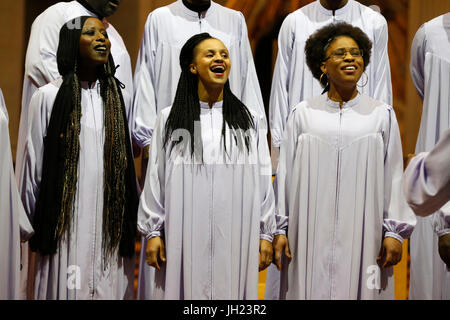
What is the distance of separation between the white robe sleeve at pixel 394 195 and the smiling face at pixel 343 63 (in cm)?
26

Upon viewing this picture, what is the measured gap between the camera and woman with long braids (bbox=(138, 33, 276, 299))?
3736mm

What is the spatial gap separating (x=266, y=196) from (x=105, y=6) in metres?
1.73

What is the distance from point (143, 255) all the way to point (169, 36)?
1282 mm

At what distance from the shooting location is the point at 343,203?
382 cm

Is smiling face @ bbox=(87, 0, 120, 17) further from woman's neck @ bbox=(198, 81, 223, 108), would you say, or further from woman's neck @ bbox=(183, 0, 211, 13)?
woman's neck @ bbox=(198, 81, 223, 108)

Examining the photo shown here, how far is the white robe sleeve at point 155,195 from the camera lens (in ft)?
12.3

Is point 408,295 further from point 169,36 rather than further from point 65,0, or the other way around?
point 65,0

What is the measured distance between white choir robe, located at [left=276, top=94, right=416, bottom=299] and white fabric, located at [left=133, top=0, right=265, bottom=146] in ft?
2.26

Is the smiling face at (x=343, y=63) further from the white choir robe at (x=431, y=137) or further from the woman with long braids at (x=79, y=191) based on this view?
the woman with long braids at (x=79, y=191)

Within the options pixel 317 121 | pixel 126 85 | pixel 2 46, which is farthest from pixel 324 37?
pixel 2 46

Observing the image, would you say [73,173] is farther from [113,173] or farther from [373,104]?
[373,104]

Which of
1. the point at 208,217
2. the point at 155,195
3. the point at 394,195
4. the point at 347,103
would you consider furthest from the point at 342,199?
the point at 155,195

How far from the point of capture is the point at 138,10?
4.93 metres

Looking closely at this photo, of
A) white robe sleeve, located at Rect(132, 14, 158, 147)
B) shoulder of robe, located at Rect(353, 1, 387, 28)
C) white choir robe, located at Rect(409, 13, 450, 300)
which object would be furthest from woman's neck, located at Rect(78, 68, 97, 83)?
white choir robe, located at Rect(409, 13, 450, 300)
